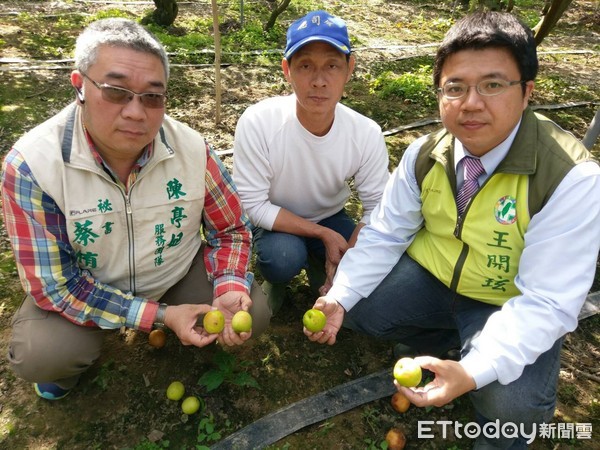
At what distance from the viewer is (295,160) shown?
3061 mm

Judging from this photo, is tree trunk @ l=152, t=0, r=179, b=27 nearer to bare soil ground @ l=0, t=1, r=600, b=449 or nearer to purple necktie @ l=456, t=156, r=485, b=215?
bare soil ground @ l=0, t=1, r=600, b=449

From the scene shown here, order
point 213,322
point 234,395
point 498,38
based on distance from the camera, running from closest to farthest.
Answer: point 498,38, point 213,322, point 234,395

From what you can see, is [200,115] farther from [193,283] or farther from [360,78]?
[193,283]

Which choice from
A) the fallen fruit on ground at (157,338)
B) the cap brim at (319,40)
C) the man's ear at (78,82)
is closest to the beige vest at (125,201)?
the man's ear at (78,82)

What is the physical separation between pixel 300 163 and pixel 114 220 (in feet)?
4.23

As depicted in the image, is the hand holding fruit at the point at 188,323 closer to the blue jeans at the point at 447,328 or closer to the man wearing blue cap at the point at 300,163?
the man wearing blue cap at the point at 300,163

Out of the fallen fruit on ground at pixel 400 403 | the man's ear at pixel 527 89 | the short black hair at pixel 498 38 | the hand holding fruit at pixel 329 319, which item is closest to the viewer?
the short black hair at pixel 498 38

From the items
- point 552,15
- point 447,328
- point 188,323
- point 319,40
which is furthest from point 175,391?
point 552,15

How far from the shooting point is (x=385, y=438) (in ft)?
8.91

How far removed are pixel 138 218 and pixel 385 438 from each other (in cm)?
196

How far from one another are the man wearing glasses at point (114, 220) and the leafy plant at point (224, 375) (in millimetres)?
275

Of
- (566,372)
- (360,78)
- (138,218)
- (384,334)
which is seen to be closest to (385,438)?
(384,334)

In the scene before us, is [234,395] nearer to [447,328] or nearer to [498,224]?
[447,328]

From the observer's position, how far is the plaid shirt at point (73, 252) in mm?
2133
